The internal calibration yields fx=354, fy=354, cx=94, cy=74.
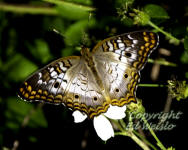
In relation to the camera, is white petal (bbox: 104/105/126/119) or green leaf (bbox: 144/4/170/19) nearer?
white petal (bbox: 104/105/126/119)

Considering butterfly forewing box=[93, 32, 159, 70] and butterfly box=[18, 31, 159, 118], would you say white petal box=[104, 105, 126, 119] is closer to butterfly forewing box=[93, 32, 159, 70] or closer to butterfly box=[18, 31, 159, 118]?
butterfly box=[18, 31, 159, 118]

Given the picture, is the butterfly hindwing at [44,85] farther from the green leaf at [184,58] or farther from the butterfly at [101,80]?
the green leaf at [184,58]

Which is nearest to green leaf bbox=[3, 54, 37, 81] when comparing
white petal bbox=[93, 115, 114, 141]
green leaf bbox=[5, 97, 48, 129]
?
green leaf bbox=[5, 97, 48, 129]

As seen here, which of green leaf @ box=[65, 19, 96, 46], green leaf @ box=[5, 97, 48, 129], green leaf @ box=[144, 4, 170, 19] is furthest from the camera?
green leaf @ box=[5, 97, 48, 129]

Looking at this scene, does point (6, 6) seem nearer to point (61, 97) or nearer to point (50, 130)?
point (50, 130)

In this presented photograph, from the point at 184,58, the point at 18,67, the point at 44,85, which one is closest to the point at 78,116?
the point at 44,85
